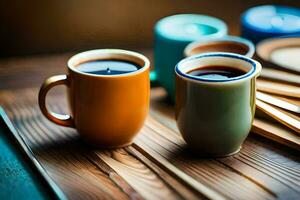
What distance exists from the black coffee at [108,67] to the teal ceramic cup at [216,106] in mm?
75

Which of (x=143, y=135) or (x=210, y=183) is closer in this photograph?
(x=210, y=183)

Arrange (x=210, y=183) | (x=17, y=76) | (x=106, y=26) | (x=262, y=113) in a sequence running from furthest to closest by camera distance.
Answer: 1. (x=106, y=26)
2. (x=17, y=76)
3. (x=262, y=113)
4. (x=210, y=183)

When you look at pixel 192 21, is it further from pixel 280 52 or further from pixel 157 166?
pixel 157 166

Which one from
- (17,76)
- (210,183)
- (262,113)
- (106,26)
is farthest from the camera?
(106,26)

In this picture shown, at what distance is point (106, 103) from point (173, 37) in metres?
0.20

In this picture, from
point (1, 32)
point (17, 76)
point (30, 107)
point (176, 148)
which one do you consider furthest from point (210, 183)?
point (1, 32)

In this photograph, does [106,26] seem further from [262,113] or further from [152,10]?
[262,113]

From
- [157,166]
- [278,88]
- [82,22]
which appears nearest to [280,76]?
[278,88]

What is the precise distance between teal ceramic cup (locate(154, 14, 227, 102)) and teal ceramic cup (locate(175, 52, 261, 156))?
4.9 inches

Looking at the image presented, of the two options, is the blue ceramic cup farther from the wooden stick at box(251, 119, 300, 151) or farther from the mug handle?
the mug handle

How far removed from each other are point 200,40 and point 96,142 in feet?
0.74

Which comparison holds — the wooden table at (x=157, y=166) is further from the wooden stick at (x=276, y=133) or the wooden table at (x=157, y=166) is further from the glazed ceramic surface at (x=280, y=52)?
the glazed ceramic surface at (x=280, y=52)

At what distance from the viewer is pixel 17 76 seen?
36.8 inches

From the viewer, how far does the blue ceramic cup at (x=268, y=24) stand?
0.87 metres
